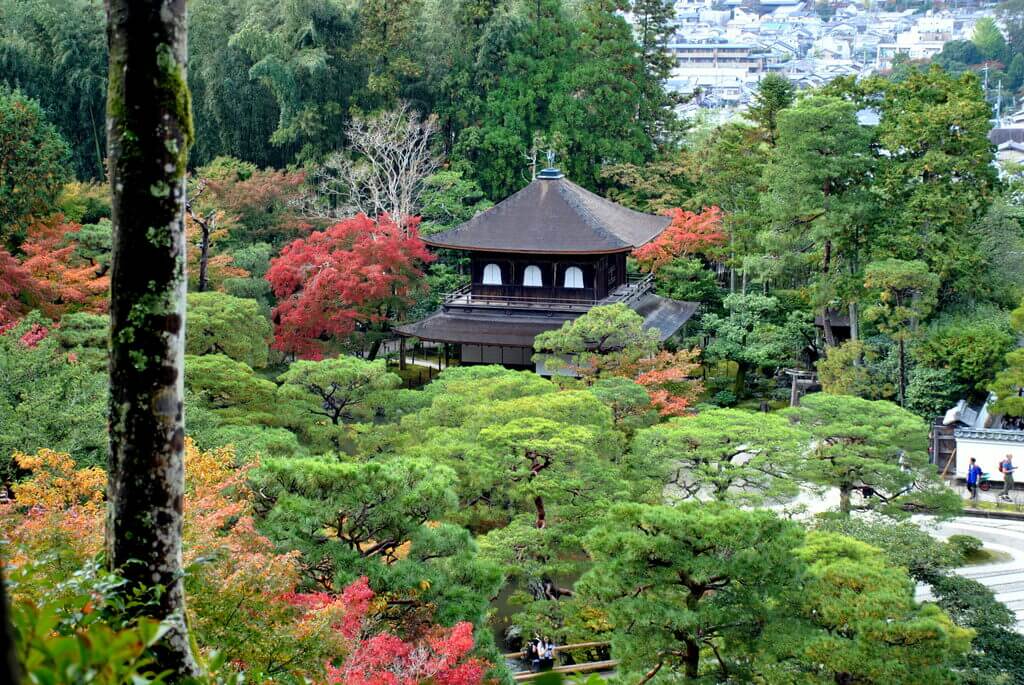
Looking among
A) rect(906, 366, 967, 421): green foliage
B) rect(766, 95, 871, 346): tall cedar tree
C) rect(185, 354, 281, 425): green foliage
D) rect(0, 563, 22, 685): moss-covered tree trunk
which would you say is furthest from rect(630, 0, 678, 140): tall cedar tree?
rect(0, 563, 22, 685): moss-covered tree trunk

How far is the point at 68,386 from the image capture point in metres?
16.7

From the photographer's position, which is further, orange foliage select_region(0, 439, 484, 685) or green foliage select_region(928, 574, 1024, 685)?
green foliage select_region(928, 574, 1024, 685)

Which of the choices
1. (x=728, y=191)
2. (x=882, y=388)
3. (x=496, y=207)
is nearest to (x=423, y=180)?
(x=496, y=207)

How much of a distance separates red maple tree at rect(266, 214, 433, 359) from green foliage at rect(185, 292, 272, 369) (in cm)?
359

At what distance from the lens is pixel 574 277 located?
95.0 ft

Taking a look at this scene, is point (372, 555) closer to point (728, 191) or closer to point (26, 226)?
point (26, 226)

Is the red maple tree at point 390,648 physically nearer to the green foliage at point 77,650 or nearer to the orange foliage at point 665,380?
the green foliage at point 77,650

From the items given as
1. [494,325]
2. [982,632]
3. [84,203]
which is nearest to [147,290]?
[982,632]

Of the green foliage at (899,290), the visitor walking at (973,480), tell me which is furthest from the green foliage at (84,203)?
the visitor walking at (973,480)

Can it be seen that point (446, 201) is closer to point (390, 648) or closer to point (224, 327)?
point (224, 327)

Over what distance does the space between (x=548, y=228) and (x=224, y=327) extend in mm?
9514

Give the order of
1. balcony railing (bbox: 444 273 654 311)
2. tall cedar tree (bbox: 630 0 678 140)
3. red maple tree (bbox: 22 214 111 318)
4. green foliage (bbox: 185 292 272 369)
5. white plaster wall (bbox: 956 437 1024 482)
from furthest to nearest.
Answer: tall cedar tree (bbox: 630 0 678 140) → balcony railing (bbox: 444 273 654 311) → red maple tree (bbox: 22 214 111 318) → white plaster wall (bbox: 956 437 1024 482) → green foliage (bbox: 185 292 272 369)

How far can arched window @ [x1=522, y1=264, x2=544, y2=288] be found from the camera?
95.5 ft

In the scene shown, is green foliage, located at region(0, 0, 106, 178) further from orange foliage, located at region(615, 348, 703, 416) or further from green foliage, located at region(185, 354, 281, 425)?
orange foliage, located at region(615, 348, 703, 416)
